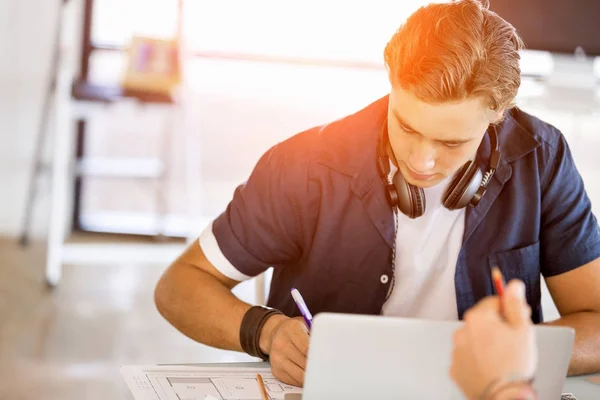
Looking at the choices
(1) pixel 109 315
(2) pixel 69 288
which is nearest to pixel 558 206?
(1) pixel 109 315

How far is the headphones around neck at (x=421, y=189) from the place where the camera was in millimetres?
1476

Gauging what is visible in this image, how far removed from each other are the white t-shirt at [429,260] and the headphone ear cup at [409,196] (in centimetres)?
8

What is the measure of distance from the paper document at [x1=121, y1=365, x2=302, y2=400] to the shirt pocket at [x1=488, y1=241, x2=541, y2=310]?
0.55 metres

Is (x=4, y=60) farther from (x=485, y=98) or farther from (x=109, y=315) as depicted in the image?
(x=485, y=98)

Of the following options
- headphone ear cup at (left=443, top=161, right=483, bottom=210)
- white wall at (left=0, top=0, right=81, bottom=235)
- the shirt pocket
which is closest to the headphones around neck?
headphone ear cup at (left=443, top=161, right=483, bottom=210)

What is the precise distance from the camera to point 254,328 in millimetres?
1358

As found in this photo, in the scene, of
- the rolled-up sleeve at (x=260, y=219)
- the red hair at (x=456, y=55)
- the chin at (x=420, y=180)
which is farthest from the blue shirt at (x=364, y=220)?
the red hair at (x=456, y=55)

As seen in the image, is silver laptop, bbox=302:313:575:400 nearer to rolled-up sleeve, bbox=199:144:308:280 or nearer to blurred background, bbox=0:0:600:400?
rolled-up sleeve, bbox=199:144:308:280

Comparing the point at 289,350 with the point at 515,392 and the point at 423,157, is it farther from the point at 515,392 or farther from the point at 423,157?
the point at 515,392

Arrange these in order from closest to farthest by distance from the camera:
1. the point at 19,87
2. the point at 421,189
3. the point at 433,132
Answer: the point at 433,132 < the point at 421,189 < the point at 19,87

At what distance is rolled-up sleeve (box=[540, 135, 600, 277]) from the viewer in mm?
1579

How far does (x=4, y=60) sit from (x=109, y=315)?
5.23 feet

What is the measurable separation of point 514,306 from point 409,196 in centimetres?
76

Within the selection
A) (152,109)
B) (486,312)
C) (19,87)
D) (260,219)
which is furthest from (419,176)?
(19,87)
